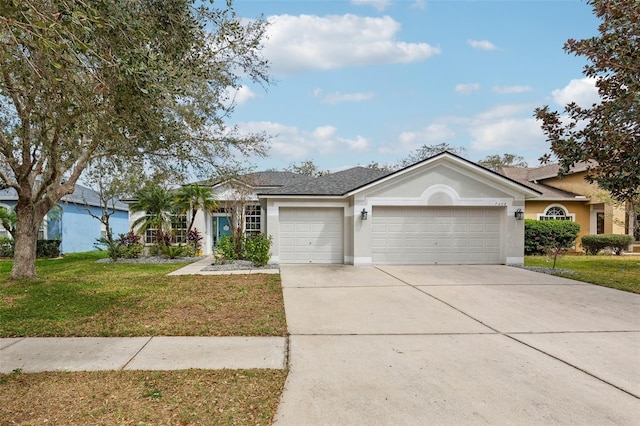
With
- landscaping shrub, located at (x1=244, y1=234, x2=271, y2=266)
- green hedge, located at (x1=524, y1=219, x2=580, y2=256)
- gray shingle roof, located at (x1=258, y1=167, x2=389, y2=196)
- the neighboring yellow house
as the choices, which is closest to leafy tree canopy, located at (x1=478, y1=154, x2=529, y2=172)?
the neighboring yellow house

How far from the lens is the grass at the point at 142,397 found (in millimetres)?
3004

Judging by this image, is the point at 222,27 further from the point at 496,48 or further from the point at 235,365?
the point at 496,48

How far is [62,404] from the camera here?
3223 mm

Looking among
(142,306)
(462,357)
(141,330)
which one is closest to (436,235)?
(462,357)

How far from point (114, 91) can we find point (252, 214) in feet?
46.0

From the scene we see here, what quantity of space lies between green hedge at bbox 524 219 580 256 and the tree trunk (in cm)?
1942

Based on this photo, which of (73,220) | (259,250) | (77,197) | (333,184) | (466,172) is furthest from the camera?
(77,197)

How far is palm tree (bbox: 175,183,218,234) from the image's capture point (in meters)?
16.7

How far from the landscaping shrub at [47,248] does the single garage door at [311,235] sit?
41.4ft

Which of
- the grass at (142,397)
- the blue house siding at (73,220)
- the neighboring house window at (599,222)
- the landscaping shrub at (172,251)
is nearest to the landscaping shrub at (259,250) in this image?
the landscaping shrub at (172,251)

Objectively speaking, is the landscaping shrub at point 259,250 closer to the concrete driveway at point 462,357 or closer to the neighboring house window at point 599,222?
the concrete driveway at point 462,357

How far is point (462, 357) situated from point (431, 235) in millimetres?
9523

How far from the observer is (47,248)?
59.1 ft

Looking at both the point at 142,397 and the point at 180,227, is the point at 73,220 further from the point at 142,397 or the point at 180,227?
the point at 142,397
